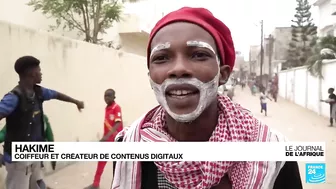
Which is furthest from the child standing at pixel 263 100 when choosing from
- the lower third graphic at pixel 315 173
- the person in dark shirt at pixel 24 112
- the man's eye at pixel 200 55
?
the person in dark shirt at pixel 24 112

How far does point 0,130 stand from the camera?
3.88ft

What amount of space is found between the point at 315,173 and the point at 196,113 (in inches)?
23.7

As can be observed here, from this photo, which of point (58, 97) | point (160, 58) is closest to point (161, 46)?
point (160, 58)

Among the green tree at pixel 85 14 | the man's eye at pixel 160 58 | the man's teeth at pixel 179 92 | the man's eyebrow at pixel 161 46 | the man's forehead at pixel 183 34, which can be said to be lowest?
the man's teeth at pixel 179 92

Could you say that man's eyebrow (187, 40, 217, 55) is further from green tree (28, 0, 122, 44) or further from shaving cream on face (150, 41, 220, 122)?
green tree (28, 0, 122, 44)

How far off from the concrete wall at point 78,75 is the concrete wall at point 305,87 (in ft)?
1.91

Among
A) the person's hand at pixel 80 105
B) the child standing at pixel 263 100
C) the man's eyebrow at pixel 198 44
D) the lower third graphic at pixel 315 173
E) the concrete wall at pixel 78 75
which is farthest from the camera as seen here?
the person's hand at pixel 80 105

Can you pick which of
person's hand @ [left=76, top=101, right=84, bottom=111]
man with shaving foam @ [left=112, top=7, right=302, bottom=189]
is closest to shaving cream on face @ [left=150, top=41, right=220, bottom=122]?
man with shaving foam @ [left=112, top=7, right=302, bottom=189]

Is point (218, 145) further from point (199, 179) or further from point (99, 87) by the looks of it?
point (99, 87)

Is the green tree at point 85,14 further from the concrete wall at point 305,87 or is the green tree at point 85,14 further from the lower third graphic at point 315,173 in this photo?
the lower third graphic at point 315,173

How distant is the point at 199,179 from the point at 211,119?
13 cm

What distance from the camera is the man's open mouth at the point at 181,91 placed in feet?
2.17

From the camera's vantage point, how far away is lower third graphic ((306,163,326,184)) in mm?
1040

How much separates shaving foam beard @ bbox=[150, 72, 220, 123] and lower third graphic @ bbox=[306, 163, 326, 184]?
52cm
